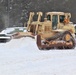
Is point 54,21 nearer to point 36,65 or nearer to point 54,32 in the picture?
point 54,32

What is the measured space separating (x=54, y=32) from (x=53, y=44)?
86cm

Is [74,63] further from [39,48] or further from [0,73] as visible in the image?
[39,48]

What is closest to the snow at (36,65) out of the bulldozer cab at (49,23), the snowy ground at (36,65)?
the snowy ground at (36,65)

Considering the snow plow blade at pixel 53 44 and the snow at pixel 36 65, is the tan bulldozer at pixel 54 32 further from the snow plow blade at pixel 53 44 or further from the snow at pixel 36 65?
the snow at pixel 36 65

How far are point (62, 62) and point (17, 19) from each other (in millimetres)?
37606

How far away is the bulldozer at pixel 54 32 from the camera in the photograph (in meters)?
16.3

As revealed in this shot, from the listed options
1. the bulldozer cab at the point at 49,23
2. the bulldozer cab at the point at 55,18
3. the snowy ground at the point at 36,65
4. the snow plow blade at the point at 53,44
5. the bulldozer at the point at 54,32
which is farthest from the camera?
the bulldozer cab at the point at 55,18

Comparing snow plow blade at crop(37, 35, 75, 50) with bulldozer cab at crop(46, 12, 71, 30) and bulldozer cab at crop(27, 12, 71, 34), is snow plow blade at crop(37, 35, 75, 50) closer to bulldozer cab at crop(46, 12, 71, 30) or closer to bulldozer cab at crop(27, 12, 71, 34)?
bulldozer cab at crop(27, 12, 71, 34)

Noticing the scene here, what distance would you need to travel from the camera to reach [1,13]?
48.8 m

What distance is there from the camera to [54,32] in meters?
16.9

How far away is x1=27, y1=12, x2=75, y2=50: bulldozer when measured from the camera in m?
16.3

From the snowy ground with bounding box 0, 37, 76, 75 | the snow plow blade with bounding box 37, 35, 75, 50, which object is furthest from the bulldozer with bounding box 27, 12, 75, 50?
the snowy ground with bounding box 0, 37, 76, 75

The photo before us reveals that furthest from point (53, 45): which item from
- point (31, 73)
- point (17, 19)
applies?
point (17, 19)

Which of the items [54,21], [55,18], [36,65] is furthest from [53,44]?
[36,65]
